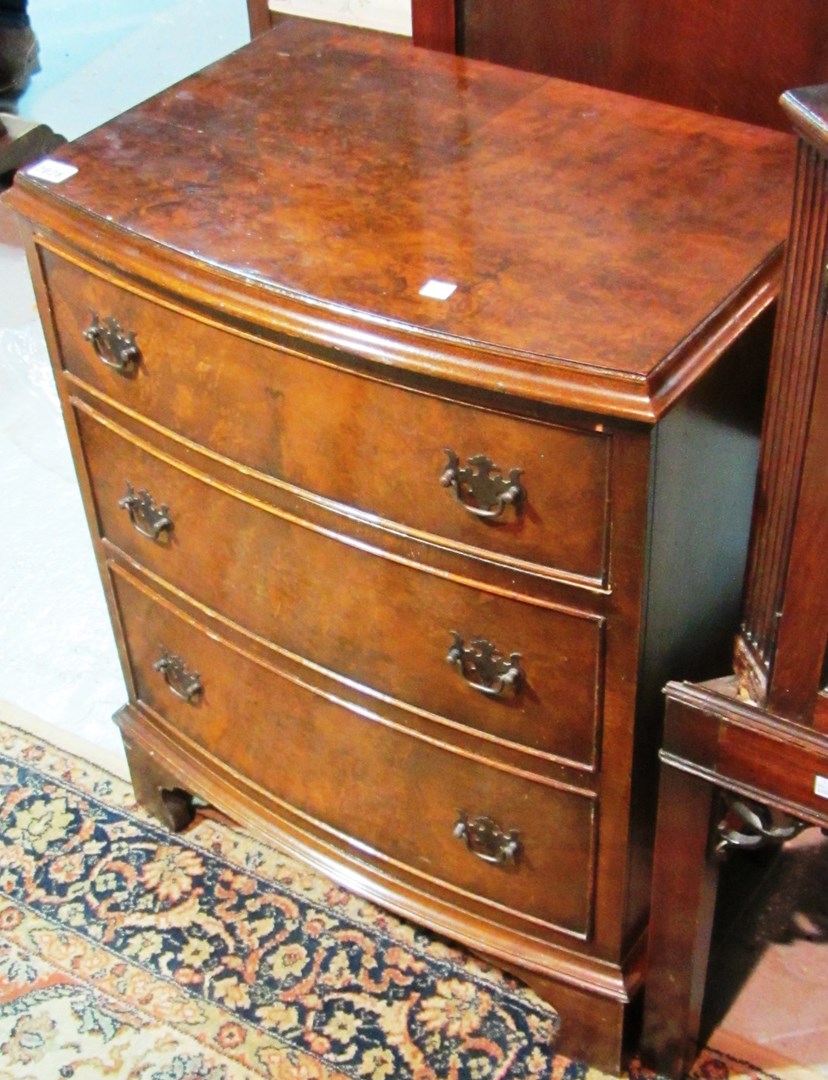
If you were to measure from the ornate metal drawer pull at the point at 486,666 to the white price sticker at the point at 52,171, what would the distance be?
64 cm

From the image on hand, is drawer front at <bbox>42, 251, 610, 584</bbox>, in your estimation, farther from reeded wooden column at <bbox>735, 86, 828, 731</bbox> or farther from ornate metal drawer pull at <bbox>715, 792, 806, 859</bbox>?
ornate metal drawer pull at <bbox>715, 792, 806, 859</bbox>

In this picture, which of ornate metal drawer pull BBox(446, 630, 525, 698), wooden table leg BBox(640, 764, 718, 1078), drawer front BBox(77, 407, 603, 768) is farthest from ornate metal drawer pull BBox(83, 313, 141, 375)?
wooden table leg BBox(640, 764, 718, 1078)

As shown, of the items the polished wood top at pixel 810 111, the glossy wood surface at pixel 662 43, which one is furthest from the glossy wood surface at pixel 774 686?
the glossy wood surface at pixel 662 43

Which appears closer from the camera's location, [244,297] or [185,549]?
[244,297]

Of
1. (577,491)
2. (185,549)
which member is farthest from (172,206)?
(577,491)

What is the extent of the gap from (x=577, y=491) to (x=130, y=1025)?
942 mm

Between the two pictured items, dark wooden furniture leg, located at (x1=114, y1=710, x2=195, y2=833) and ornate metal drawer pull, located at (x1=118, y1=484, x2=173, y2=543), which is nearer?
ornate metal drawer pull, located at (x1=118, y1=484, x2=173, y2=543)

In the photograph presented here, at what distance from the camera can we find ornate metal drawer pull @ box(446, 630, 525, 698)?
4.68 ft

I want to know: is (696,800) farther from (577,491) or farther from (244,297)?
(244,297)

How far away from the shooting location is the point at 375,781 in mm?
1668

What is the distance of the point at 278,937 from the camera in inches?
73.7

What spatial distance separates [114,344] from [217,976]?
31.6 inches

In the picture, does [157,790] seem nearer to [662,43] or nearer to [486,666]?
[486,666]

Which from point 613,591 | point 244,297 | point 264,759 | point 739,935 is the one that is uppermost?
point 244,297
